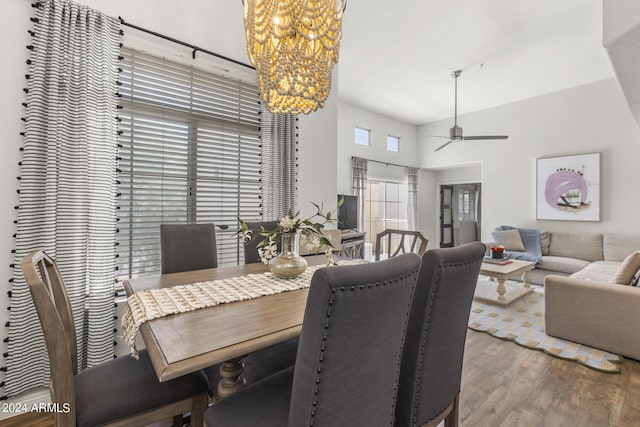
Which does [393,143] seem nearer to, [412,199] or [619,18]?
[412,199]

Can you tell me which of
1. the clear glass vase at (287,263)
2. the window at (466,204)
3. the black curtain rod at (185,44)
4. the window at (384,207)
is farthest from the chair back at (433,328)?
the window at (466,204)

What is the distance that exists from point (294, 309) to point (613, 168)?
230 inches

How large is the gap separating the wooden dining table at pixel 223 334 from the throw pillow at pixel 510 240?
16.1 ft

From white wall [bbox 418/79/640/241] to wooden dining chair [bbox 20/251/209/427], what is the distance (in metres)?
6.10

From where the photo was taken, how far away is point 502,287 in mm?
3656

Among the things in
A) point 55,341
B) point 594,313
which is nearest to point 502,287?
point 594,313

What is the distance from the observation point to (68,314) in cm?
129

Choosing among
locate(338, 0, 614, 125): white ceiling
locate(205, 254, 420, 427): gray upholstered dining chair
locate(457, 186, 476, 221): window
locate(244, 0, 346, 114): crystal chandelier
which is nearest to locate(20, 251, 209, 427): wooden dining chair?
locate(205, 254, 420, 427): gray upholstered dining chair

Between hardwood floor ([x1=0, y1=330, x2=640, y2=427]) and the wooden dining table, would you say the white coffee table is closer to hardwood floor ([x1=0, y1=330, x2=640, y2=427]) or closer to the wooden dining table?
hardwood floor ([x1=0, y1=330, x2=640, y2=427])

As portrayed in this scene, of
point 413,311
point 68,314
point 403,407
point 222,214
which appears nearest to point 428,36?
point 222,214

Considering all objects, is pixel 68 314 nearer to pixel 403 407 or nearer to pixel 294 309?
pixel 294 309

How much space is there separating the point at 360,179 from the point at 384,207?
47.0 inches

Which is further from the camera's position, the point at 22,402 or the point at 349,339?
the point at 22,402

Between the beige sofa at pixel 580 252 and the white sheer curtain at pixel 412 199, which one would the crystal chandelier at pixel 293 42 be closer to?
→ the beige sofa at pixel 580 252
